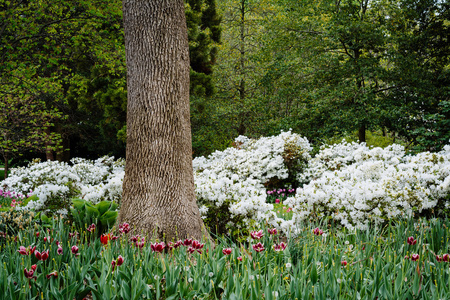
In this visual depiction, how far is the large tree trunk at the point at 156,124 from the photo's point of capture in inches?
140

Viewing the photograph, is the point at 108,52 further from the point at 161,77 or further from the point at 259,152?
the point at 161,77

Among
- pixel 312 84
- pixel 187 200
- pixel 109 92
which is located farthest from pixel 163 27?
pixel 312 84

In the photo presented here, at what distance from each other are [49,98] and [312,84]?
1049 centimetres

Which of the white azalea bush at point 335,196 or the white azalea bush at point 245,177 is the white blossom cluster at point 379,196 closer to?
the white azalea bush at point 335,196

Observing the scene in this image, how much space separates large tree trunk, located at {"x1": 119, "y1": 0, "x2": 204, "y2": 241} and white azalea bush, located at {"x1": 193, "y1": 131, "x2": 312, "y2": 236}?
0.74 meters

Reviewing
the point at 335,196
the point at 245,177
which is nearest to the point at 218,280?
the point at 335,196

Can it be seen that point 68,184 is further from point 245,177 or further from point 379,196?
point 379,196

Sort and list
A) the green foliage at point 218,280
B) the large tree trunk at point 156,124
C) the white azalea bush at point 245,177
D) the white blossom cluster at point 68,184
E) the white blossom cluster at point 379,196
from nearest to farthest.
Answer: the green foliage at point 218,280, the large tree trunk at point 156,124, the white blossom cluster at point 379,196, the white azalea bush at point 245,177, the white blossom cluster at point 68,184

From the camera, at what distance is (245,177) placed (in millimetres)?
7887

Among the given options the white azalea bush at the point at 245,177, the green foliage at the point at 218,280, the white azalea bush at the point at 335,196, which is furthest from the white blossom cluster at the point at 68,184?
the green foliage at the point at 218,280

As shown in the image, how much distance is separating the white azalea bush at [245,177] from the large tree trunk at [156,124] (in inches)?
28.9

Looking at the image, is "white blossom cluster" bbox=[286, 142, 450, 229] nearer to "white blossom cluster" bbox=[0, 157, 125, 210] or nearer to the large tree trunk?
the large tree trunk

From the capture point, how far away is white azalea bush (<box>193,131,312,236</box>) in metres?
4.15

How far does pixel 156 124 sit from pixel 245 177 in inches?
180
